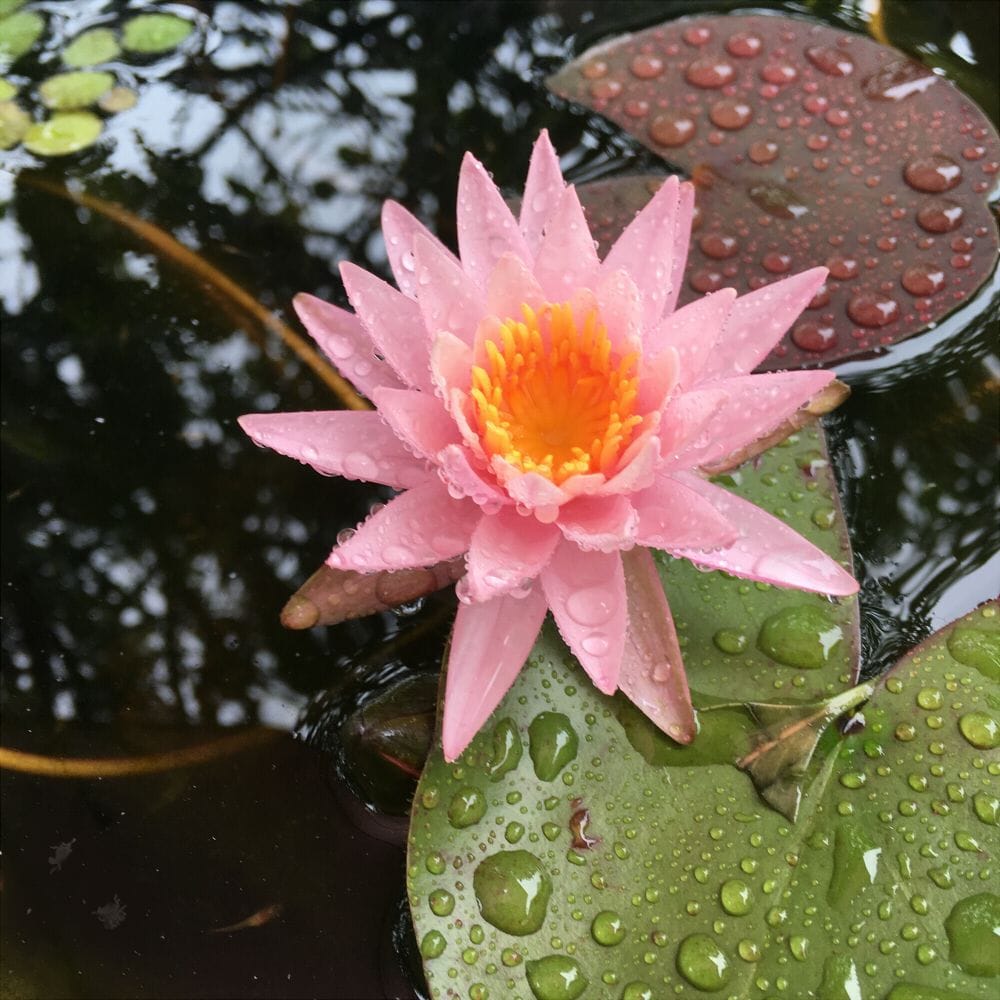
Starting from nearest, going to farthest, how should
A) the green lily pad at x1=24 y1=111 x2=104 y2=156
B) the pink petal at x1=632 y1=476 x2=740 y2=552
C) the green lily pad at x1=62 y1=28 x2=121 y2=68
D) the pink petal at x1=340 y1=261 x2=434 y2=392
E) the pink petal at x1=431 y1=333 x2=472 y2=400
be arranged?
the pink petal at x1=632 y1=476 x2=740 y2=552, the pink petal at x1=431 y1=333 x2=472 y2=400, the pink petal at x1=340 y1=261 x2=434 y2=392, the green lily pad at x1=24 y1=111 x2=104 y2=156, the green lily pad at x1=62 y1=28 x2=121 y2=68

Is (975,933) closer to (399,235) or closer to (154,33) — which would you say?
(399,235)

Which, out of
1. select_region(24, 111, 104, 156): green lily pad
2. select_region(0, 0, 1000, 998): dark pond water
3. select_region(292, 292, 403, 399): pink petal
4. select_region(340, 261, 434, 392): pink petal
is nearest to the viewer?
select_region(340, 261, 434, 392): pink petal

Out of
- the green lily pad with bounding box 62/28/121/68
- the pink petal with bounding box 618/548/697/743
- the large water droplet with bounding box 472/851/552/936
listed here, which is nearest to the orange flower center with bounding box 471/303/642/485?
the pink petal with bounding box 618/548/697/743

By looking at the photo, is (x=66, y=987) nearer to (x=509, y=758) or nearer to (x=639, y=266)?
(x=509, y=758)

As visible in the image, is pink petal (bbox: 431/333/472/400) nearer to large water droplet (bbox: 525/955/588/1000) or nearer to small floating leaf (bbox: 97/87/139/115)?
large water droplet (bbox: 525/955/588/1000)

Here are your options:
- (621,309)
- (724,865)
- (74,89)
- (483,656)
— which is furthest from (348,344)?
(74,89)

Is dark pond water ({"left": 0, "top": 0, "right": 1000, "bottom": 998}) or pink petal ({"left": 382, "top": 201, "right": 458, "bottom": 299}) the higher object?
pink petal ({"left": 382, "top": 201, "right": 458, "bottom": 299})
